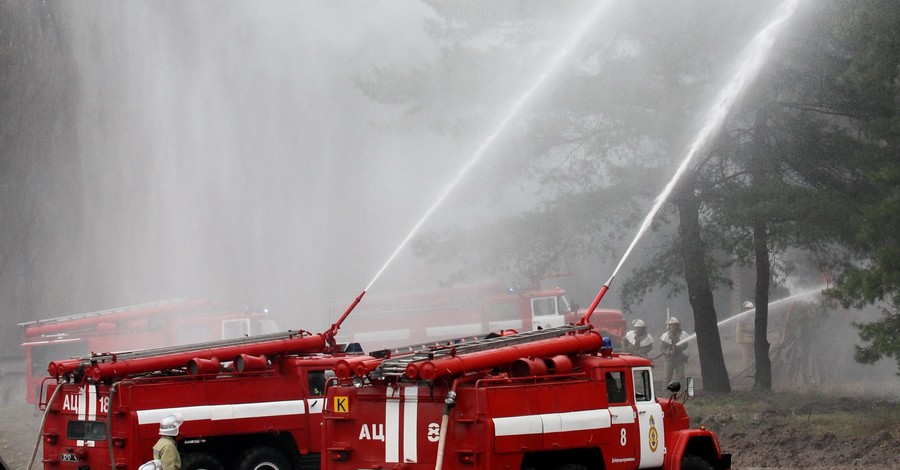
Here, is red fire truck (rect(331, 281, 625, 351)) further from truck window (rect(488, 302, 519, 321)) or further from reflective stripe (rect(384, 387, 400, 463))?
reflective stripe (rect(384, 387, 400, 463))

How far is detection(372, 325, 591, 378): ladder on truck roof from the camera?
10297 mm

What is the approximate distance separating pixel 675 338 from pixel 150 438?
42.0ft

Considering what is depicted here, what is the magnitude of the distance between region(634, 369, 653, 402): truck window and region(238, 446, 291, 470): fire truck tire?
16.3ft

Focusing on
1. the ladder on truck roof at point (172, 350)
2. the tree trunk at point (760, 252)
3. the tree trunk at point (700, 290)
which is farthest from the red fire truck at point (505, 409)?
the tree trunk at point (700, 290)

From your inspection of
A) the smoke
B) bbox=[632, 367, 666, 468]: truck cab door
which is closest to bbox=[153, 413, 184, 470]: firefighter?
bbox=[632, 367, 666, 468]: truck cab door

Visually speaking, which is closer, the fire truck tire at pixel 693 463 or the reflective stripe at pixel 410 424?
the reflective stripe at pixel 410 424

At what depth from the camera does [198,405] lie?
13.3 metres

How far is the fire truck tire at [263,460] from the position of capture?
13500 mm

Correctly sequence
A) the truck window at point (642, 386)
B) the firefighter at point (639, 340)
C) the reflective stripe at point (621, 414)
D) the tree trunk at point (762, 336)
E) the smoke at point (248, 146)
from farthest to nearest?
the smoke at point (248, 146) < the firefighter at point (639, 340) < the tree trunk at point (762, 336) < the truck window at point (642, 386) < the reflective stripe at point (621, 414)

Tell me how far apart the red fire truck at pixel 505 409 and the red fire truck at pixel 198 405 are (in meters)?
2.98

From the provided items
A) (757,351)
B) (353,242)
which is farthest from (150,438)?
(353,242)

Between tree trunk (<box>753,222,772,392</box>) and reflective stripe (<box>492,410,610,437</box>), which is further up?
tree trunk (<box>753,222,772,392</box>)

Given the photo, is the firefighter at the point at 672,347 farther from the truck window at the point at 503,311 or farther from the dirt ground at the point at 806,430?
the truck window at the point at 503,311

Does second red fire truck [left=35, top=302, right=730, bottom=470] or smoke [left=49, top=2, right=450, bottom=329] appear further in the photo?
A: smoke [left=49, top=2, right=450, bottom=329]
